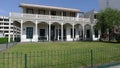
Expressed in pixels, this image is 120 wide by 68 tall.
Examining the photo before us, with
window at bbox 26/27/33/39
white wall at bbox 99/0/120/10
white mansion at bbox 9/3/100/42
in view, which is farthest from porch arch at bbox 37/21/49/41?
white wall at bbox 99/0/120/10

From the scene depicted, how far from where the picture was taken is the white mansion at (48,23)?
32875 millimetres

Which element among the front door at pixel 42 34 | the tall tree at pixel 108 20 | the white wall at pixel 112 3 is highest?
the white wall at pixel 112 3

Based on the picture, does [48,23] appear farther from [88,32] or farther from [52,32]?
[88,32]

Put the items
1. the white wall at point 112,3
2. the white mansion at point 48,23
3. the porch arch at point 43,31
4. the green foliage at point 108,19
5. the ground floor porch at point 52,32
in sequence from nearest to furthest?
the green foliage at point 108,19, the white mansion at point 48,23, the ground floor porch at point 52,32, the porch arch at point 43,31, the white wall at point 112,3

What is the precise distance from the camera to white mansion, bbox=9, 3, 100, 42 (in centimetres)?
3288

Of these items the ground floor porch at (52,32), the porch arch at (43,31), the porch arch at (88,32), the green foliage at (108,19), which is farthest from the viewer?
the porch arch at (88,32)

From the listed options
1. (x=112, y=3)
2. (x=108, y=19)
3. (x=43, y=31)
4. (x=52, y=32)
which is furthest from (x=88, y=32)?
(x=108, y=19)

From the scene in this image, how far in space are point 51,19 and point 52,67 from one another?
25.1m

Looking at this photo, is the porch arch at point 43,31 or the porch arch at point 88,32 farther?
the porch arch at point 88,32

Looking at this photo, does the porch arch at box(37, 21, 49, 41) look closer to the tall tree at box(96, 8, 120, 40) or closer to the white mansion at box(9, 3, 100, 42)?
the white mansion at box(9, 3, 100, 42)

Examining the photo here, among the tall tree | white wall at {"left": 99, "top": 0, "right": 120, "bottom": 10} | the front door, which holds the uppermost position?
white wall at {"left": 99, "top": 0, "right": 120, "bottom": 10}

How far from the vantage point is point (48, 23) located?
34188mm

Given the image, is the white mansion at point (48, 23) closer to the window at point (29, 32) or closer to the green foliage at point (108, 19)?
the window at point (29, 32)

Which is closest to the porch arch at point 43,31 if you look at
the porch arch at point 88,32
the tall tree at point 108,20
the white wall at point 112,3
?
the tall tree at point 108,20
